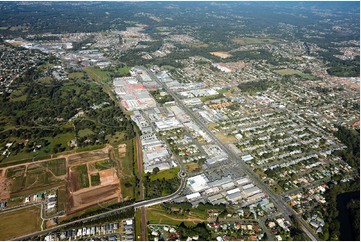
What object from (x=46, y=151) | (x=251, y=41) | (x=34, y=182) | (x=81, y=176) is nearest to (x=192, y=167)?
(x=81, y=176)

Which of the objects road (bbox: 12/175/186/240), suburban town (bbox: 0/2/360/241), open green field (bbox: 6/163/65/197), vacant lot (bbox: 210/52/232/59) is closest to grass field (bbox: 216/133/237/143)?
suburban town (bbox: 0/2/360/241)

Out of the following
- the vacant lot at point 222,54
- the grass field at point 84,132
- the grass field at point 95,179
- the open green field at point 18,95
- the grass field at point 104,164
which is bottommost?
the vacant lot at point 222,54

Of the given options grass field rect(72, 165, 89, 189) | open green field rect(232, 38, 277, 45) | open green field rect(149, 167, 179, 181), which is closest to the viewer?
grass field rect(72, 165, 89, 189)

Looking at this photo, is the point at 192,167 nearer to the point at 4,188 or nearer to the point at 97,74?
the point at 4,188

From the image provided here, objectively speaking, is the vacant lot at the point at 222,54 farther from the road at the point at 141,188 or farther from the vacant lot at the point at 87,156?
the vacant lot at the point at 87,156

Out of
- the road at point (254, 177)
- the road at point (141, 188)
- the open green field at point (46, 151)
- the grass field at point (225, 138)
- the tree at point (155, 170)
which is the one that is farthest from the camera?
the grass field at point (225, 138)

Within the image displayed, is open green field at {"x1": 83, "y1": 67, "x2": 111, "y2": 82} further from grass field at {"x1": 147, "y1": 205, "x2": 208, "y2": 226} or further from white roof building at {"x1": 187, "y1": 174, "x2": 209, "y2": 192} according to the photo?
grass field at {"x1": 147, "y1": 205, "x2": 208, "y2": 226}

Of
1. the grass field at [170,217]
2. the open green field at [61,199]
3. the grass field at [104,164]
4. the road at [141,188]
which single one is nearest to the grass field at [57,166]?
the open green field at [61,199]
